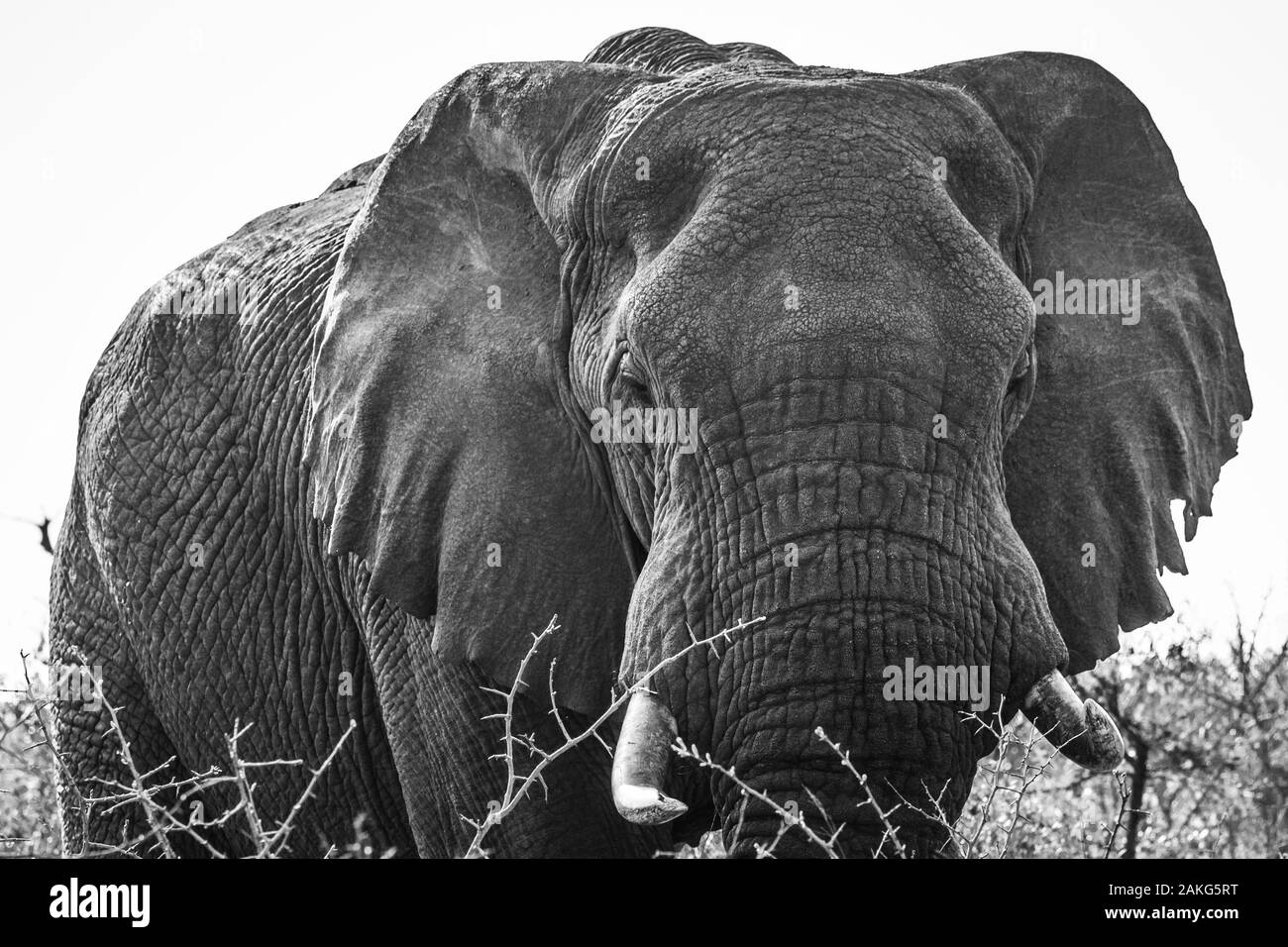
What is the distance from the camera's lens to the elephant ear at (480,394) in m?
6.10

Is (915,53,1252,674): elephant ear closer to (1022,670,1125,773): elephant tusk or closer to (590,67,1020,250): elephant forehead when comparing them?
(590,67,1020,250): elephant forehead

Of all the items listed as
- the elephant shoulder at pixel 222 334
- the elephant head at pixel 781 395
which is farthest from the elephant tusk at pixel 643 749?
the elephant shoulder at pixel 222 334

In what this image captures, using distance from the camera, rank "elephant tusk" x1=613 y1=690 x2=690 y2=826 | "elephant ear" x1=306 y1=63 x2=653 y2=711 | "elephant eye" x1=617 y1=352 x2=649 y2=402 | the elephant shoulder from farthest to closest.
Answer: the elephant shoulder → "elephant ear" x1=306 y1=63 x2=653 y2=711 → "elephant eye" x1=617 y1=352 x2=649 y2=402 → "elephant tusk" x1=613 y1=690 x2=690 y2=826

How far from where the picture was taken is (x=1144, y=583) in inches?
248

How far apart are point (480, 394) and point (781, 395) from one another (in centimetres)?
110

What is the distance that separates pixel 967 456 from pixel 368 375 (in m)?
1.74

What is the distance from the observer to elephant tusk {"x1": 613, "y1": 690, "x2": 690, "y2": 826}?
5242mm

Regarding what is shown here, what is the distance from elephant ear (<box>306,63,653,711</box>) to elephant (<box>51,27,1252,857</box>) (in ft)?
0.03

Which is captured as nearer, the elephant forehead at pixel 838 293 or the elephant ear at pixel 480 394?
the elephant forehead at pixel 838 293

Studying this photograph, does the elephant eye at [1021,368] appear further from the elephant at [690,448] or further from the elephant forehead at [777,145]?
the elephant forehead at [777,145]

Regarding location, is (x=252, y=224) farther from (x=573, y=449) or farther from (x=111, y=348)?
(x=573, y=449)

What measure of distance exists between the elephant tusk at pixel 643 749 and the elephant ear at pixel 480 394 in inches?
25.7

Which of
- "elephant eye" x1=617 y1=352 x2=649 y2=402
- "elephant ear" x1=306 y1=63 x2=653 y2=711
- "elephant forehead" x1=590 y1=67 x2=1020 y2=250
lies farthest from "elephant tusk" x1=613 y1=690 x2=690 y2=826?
"elephant forehead" x1=590 y1=67 x2=1020 y2=250
